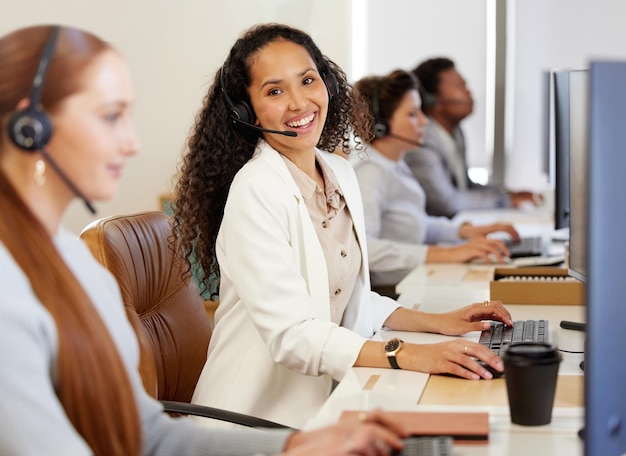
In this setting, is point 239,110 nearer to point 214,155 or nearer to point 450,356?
point 214,155

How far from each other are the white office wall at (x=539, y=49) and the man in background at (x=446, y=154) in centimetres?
119

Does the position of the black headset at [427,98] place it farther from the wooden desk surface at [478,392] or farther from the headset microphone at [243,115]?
the wooden desk surface at [478,392]

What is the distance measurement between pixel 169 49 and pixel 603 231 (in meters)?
3.50

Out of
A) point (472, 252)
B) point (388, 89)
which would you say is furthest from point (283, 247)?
point (388, 89)

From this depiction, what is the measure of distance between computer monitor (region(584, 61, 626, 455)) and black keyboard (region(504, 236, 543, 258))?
7.24 feet

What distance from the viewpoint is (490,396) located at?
148 cm

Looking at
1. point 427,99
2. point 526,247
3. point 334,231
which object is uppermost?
point 427,99

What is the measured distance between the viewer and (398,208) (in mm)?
3467

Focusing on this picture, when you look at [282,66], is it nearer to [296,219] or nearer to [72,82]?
[296,219]

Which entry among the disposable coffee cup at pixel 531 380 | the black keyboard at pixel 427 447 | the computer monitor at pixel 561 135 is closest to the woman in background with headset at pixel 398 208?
the computer monitor at pixel 561 135

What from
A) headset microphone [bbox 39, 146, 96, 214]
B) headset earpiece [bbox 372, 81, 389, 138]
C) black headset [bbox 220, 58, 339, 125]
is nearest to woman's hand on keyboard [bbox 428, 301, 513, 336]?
black headset [bbox 220, 58, 339, 125]

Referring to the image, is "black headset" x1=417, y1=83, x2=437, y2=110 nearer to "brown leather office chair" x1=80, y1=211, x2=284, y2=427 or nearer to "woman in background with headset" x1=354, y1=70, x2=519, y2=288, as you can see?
"woman in background with headset" x1=354, y1=70, x2=519, y2=288

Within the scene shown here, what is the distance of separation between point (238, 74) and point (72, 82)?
3.04 feet

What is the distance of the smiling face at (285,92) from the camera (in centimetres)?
194
